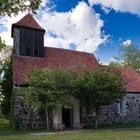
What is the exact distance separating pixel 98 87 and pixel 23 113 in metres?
6.75

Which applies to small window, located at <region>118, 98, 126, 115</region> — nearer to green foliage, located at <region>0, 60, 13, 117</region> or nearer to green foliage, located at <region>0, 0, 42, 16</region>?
green foliage, located at <region>0, 60, 13, 117</region>

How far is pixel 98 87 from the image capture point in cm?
2452

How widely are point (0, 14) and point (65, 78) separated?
8.75 meters

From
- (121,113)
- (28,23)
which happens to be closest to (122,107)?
(121,113)

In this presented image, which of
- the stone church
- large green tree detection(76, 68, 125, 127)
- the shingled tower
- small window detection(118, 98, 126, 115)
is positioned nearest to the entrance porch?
the stone church

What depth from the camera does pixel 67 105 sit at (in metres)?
23.9

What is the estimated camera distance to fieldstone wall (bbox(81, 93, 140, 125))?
28.9 metres

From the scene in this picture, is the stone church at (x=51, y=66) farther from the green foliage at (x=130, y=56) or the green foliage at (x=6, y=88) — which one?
the green foliage at (x=130, y=56)

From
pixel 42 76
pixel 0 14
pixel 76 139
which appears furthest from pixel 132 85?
pixel 0 14

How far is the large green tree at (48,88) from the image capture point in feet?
75.4

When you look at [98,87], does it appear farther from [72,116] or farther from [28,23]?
[28,23]

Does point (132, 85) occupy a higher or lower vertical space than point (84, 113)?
higher

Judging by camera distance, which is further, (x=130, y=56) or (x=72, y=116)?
(x=130, y=56)

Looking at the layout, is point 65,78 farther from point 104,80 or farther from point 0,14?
point 0,14
